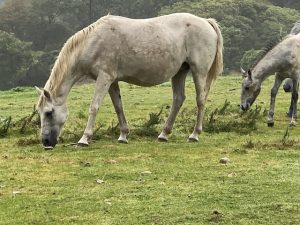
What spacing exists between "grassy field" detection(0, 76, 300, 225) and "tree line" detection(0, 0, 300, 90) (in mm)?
30912

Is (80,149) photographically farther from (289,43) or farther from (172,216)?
(289,43)

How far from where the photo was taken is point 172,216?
5352 mm

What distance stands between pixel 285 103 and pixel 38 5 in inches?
2093

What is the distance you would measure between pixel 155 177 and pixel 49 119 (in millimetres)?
2809

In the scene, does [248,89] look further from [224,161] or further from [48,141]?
[48,141]

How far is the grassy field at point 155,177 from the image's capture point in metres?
5.45

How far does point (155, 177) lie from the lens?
6980 millimetres

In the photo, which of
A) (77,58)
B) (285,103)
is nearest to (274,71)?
(285,103)

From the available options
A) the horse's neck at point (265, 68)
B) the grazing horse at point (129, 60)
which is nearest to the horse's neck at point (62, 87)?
the grazing horse at point (129, 60)

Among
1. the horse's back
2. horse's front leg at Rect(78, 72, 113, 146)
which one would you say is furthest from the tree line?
horse's front leg at Rect(78, 72, 113, 146)

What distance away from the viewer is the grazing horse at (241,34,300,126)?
12.4 metres

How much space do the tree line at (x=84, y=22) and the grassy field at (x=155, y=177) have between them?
30912 millimetres

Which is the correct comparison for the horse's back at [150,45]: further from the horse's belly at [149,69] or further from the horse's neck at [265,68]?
the horse's neck at [265,68]

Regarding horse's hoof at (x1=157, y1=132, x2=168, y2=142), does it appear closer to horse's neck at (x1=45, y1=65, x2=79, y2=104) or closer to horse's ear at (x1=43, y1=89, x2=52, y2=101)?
horse's neck at (x1=45, y1=65, x2=79, y2=104)
